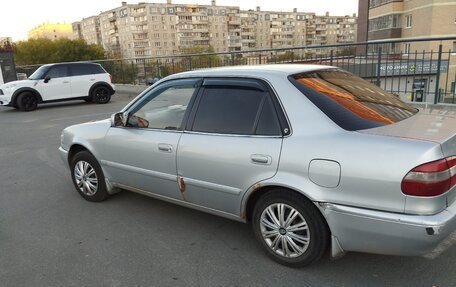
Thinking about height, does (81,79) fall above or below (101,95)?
above

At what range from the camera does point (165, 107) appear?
3.85m

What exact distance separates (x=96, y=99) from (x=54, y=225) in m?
11.1

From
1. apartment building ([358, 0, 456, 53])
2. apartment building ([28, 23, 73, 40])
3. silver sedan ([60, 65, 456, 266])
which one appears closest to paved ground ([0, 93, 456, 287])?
silver sedan ([60, 65, 456, 266])

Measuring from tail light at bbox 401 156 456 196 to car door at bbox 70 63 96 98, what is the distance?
44.4 ft

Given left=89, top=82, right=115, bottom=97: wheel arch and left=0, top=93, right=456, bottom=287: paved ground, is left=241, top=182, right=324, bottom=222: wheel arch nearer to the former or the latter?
left=0, top=93, right=456, bottom=287: paved ground

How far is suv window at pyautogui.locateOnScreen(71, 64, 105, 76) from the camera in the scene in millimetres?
13711

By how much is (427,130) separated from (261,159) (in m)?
1.20

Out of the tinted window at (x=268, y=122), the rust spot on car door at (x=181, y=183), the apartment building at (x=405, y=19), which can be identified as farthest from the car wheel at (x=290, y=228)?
the apartment building at (x=405, y=19)

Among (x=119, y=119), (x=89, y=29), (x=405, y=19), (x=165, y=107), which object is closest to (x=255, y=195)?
(x=165, y=107)

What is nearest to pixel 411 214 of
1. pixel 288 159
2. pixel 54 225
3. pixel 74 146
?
pixel 288 159

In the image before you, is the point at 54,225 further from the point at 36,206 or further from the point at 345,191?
the point at 345,191

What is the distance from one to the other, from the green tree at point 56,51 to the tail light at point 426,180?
187 ft

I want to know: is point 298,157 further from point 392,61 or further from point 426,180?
point 392,61

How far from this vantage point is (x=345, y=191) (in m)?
2.48
